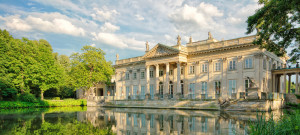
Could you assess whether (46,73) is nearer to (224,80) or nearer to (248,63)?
(224,80)

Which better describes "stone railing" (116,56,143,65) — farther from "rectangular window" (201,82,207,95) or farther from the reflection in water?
the reflection in water

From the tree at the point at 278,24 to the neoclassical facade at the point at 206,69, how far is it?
9465 millimetres

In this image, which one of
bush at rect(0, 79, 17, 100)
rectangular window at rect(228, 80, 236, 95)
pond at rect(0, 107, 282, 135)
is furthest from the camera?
bush at rect(0, 79, 17, 100)

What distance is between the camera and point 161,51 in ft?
129

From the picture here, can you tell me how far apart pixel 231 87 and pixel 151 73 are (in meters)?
15.0

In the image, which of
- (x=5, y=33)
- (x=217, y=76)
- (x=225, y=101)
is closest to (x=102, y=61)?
(x=5, y=33)

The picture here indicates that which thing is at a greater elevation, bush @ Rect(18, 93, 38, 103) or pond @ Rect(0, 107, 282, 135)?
pond @ Rect(0, 107, 282, 135)

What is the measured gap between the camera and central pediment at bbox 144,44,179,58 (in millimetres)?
37219

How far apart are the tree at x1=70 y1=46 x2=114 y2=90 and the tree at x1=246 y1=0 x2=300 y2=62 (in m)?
33.6

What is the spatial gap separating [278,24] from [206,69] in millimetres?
19957

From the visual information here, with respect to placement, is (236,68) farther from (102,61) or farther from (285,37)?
(102,61)

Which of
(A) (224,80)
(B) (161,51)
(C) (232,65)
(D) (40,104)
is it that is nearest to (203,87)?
(A) (224,80)

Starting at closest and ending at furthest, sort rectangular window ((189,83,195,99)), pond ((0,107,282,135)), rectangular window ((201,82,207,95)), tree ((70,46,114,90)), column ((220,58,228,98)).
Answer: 1. pond ((0,107,282,135))
2. column ((220,58,228,98))
3. rectangular window ((201,82,207,95))
4. rectangular window ((189,83,195,99))
5. tree ((70,46,114,90))

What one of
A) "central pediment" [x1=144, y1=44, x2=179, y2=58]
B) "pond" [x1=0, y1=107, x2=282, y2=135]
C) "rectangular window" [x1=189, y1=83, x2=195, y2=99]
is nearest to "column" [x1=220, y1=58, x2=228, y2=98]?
"rectangular window" [x1=189, y1=83, x2=195, y2=99]
